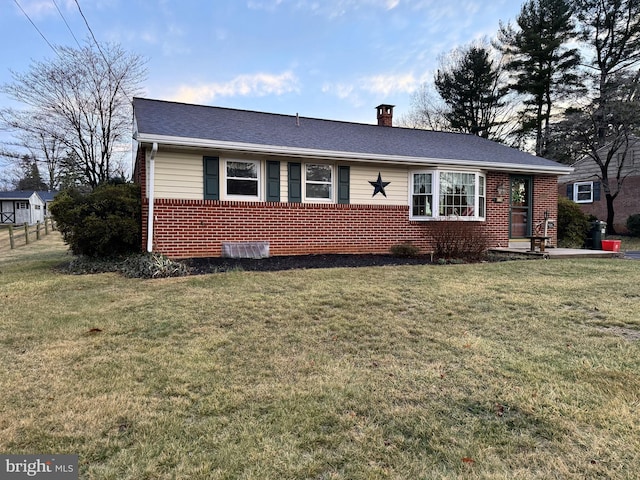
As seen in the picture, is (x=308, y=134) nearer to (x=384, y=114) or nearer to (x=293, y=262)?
(x=293, y=262)

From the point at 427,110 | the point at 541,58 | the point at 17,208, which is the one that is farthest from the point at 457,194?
the point at 17,208

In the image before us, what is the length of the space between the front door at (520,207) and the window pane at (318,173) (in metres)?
6.20

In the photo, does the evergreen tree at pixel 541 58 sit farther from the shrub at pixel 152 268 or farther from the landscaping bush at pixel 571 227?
the shrub at pixel 152 268

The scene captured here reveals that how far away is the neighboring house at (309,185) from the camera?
864 centimetres

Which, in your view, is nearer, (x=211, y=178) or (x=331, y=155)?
(x=211, y=178)

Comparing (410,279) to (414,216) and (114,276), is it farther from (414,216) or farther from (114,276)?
(114,276)

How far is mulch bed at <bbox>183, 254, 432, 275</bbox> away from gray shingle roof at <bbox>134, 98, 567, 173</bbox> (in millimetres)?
2734

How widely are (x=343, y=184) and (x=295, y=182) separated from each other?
1342 mm

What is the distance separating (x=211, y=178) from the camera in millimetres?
8945

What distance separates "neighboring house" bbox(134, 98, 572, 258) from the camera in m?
8.64

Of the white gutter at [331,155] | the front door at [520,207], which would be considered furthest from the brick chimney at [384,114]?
the front door at [520,207]

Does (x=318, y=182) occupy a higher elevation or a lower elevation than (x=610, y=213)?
higher

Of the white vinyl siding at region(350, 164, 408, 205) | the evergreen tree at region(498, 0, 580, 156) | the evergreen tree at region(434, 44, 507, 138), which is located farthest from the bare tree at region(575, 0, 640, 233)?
the white vinyl siding at region(350, 164, 408, 205)

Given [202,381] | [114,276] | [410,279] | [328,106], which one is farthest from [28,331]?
[328,106]
